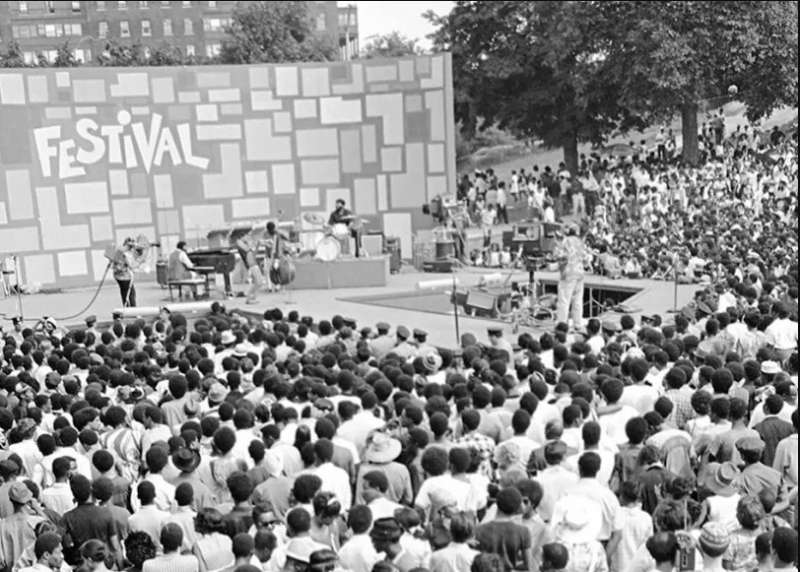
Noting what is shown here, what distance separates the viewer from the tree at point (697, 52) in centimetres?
2944

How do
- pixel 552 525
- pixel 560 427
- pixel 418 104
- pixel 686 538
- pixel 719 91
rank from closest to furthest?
pixel 686 538
pixel 552 525
pixel 560 427
pixel 418 104
pixel 719 91

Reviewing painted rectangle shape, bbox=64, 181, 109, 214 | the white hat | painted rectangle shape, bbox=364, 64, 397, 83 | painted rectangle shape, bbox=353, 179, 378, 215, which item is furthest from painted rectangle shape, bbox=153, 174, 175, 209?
the white hat

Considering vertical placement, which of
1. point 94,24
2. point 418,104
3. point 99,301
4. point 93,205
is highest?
point 94,24

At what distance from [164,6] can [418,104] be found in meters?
50.1

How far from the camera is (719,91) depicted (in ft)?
103

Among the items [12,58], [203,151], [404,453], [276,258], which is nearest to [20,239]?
[12,58]

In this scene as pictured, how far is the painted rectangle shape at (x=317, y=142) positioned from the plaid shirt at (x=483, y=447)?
16.3 meters

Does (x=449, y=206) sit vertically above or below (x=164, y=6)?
below

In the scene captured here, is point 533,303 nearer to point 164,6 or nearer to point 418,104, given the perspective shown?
point 418,104

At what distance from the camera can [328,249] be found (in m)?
19.6

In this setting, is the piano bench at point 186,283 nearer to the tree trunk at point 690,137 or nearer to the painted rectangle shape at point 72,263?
the painted rectangle shape at point 72,263

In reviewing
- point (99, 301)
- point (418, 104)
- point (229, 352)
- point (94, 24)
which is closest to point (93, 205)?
point (99, 301)

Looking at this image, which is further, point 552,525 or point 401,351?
point 401,351

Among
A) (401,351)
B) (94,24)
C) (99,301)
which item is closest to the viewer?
(401,351)
